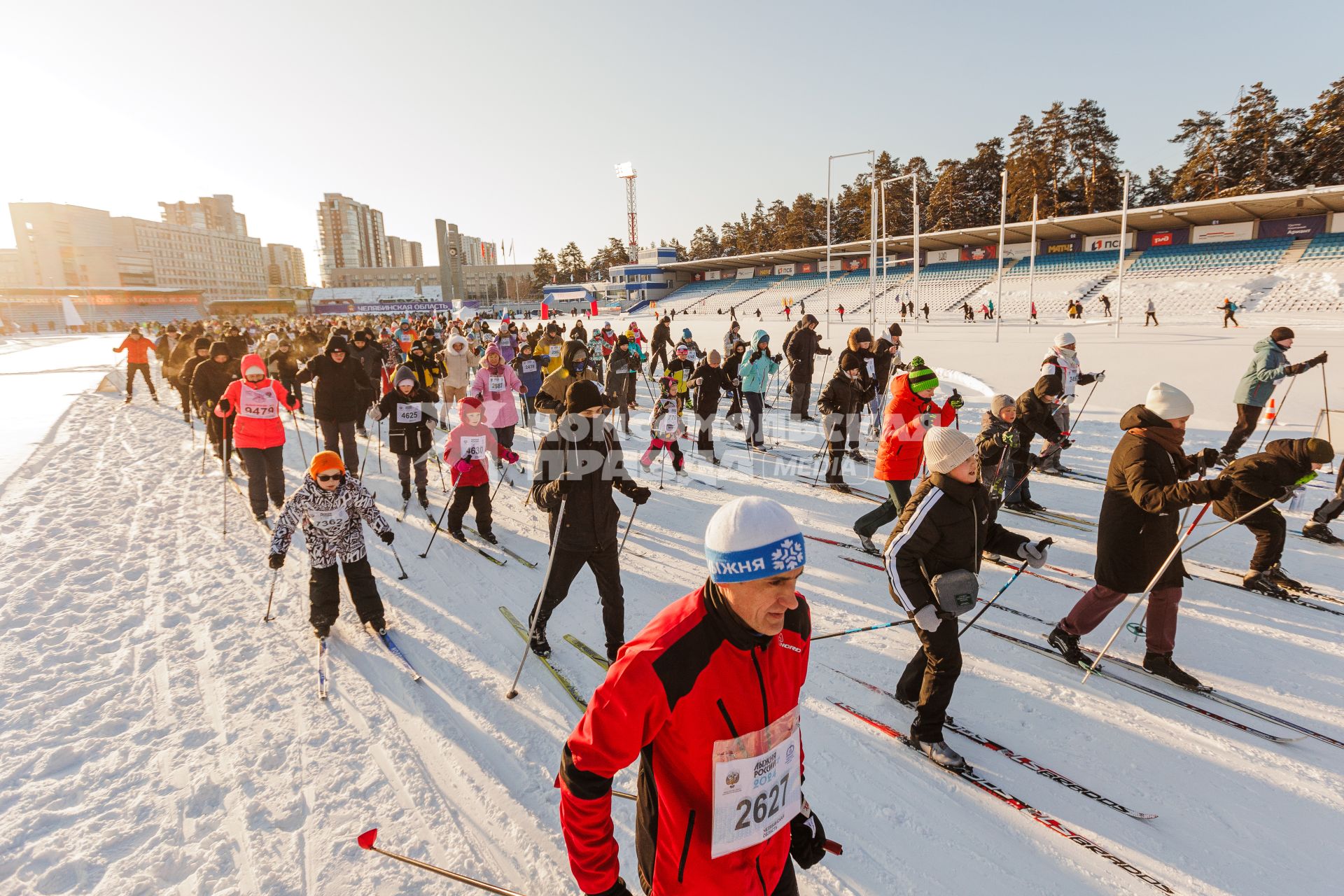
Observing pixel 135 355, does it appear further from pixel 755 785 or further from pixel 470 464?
pixel 755 785

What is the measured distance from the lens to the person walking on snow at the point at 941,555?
3197 millimetres

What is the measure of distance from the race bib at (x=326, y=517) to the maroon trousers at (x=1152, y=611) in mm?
5374

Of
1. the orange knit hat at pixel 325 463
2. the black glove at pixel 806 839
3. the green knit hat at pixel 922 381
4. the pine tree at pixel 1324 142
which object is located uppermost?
the pine tree at pixel 1324 142

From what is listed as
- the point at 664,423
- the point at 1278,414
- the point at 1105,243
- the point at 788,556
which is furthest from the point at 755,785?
the point at 1105,243

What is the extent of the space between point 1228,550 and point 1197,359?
474 inches

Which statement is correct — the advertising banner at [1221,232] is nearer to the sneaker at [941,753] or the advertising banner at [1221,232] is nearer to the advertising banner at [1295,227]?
the advertising banner at [1295,227]

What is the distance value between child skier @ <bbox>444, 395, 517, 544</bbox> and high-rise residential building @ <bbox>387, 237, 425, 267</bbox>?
191 m

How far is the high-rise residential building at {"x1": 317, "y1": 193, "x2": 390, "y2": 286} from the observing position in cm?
15775

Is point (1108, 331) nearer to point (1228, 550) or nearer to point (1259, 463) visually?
point (1228, 550)

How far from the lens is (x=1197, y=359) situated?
1492 cm

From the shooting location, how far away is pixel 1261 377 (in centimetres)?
760

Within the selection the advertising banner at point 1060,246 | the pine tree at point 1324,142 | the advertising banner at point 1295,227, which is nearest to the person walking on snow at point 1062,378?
the advertising banner at point 1295,227

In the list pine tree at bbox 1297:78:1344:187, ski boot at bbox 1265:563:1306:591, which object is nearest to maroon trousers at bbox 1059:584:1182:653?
ski boot at bbox 1265:563:1306:591

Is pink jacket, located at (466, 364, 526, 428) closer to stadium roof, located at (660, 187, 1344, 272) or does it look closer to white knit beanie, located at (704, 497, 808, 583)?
white knit beanie, located at (704, 497, 808, 583)
